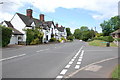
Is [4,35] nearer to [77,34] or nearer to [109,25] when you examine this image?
[109,25]

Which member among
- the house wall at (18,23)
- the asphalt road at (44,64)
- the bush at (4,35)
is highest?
the house wall at (18,23)

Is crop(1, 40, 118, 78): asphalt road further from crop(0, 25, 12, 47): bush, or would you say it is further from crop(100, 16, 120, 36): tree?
crop(100, 16, 120, 36): tree

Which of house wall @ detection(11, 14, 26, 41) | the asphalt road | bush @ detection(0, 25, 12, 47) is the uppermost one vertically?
house wall @ detection(11, 14, 26, 41)

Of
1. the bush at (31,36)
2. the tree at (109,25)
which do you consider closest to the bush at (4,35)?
the bush at (31,36)

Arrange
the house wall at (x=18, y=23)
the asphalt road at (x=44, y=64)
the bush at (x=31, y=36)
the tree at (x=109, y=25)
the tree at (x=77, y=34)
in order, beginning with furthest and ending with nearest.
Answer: the tree at (x=77, y=34) → the tree at (x=109, y=25) → the house wall at (x=18, y=23) → the bush at (x=31, y=36) → the asphalt road at (x=44, y=64)

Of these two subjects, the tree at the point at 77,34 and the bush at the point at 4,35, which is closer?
the bush at the point at 4,35

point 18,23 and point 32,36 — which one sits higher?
point 18,23

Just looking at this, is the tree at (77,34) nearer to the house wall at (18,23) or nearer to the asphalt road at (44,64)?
the house wall at (18,23)

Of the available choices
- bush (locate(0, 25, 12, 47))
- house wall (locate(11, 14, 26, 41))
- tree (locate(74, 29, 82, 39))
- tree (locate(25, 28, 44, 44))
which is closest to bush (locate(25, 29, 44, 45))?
tree (locate(25, 28, 44, 44))

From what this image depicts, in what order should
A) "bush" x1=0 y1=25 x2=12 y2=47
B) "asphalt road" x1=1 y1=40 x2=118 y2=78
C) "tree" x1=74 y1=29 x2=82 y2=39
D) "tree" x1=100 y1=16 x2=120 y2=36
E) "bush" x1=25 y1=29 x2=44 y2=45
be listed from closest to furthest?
"asphalt road" x1=1 y1=40 x2=118 y2=78
"bush" x1=0 y1=25 x2=12 y2=47
"bush" x1=25 y1=29 x2=44 y2=45
"tree" x1=100 y1=16 x2=120 y2=36
"tree" x1=74 y1=29 x2=82 y2=39

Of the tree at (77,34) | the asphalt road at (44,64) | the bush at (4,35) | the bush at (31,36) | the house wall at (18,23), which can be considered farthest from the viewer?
the tree at (77,34)

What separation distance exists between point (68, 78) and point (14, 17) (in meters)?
40.8

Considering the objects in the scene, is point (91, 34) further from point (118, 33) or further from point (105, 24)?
point (118, 33)

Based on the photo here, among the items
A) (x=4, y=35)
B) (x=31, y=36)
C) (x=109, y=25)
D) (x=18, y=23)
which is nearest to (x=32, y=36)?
(x=31, y=36)
